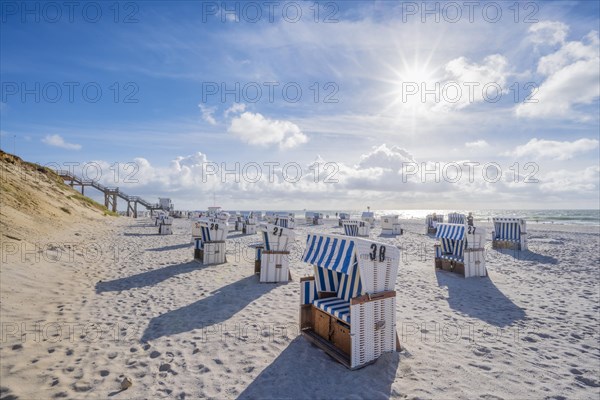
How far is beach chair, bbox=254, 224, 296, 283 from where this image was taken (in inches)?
343

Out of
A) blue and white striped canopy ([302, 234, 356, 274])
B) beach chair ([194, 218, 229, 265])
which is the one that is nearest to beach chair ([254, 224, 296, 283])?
beach chair ([194, 218, 229, 265])

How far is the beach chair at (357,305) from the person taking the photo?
14.3ft

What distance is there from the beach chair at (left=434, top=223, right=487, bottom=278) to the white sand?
2.36 feet

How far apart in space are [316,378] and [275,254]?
493 cm

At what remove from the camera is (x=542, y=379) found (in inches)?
164

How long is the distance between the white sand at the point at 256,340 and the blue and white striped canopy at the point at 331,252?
1.37 meters

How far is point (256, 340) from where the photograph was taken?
5078mm

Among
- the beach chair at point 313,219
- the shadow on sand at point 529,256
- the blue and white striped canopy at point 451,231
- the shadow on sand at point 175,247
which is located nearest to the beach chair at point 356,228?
the shadow on sand at point 529,256

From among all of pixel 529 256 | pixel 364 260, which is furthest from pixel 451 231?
pixel 364 260

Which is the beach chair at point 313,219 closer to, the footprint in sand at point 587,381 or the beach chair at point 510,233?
the beach chair at point 510,233

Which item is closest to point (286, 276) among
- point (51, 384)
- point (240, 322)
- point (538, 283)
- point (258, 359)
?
point (240, 322)

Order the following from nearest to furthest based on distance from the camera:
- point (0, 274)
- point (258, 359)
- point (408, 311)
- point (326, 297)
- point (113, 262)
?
point (258, 359), point (326, 297), point (408, 311), point (0, 274), point (113, 262)

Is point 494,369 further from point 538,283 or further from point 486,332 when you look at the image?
point 538,283

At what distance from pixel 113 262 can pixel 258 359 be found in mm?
8618
